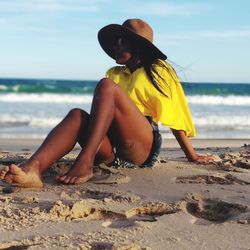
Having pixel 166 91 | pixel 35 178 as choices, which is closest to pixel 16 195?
pixel 35 178

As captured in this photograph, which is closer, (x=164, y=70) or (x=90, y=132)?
(x=90, y=132)

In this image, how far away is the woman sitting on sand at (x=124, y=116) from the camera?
10.4ft

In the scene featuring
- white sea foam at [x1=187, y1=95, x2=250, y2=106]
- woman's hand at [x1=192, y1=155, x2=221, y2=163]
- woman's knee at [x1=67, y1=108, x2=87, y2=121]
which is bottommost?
white sea foam at [x1=187, y1=95, x2=250, y2=106]

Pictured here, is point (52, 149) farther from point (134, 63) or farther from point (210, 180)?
point (210, 180)

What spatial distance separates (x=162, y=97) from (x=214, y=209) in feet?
3.27

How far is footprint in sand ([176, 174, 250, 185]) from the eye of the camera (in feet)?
11.3

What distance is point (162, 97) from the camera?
11.4ft

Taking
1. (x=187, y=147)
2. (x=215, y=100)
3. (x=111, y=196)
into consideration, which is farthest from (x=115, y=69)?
(x=215, y=100)

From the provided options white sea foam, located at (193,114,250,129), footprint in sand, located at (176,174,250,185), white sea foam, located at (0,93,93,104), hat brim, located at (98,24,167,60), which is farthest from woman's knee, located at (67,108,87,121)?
white sea foam, located at (0,93,93,104)

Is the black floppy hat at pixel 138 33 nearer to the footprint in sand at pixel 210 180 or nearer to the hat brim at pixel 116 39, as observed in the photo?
the hat brim at pixel 116 39

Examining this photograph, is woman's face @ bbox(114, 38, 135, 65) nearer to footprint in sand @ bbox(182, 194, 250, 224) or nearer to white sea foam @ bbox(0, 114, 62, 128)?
footprint in sand @ bbox(182, 194, 250, 224)

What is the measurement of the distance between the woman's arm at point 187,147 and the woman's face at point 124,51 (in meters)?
0.60

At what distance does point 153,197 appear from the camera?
2943 mm

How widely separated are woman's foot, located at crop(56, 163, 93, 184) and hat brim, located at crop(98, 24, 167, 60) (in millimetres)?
952
